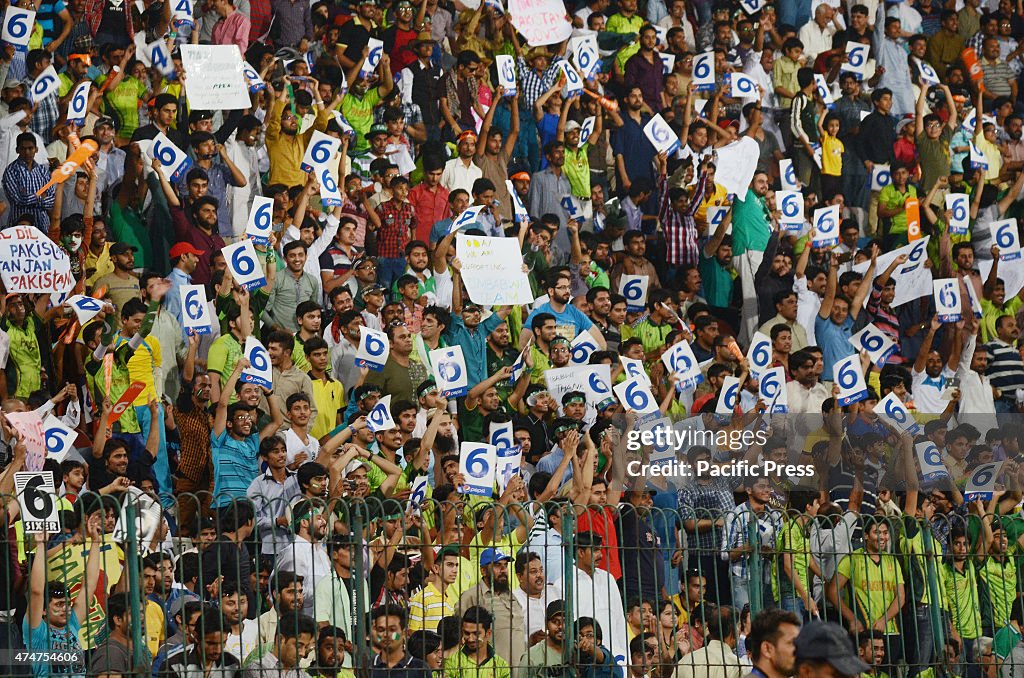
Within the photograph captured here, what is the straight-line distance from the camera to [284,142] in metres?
15.4

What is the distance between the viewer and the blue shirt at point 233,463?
12.5 m

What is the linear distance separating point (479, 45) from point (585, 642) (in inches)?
337

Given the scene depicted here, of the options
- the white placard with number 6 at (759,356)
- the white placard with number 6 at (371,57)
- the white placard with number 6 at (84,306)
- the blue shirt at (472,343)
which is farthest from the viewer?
the white placard with number 6 at (371,57)

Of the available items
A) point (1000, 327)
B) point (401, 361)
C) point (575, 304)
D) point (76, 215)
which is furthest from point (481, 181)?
point (1000, 327)

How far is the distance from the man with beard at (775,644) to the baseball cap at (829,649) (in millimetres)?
676

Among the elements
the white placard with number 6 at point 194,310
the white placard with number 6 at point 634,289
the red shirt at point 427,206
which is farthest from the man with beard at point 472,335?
the white placard with number 6 at point 194,310

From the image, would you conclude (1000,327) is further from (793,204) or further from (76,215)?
(76,215)

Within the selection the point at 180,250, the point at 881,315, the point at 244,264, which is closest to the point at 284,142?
the point at 180,250

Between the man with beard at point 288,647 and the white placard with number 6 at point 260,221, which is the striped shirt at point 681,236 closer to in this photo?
the white placard with number 6 at point 260,221

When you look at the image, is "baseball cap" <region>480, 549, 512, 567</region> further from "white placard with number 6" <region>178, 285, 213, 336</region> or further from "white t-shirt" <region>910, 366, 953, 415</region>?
"white t-shirt" <region>910, 366, 953, 415</region>

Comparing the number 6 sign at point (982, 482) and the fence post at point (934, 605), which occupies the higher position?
the number 6 sign at point (982, 482)

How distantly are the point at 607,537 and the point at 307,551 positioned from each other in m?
1.66

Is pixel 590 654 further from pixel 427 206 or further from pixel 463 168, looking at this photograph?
pixel 463 168

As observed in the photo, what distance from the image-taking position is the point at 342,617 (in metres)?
9.80
